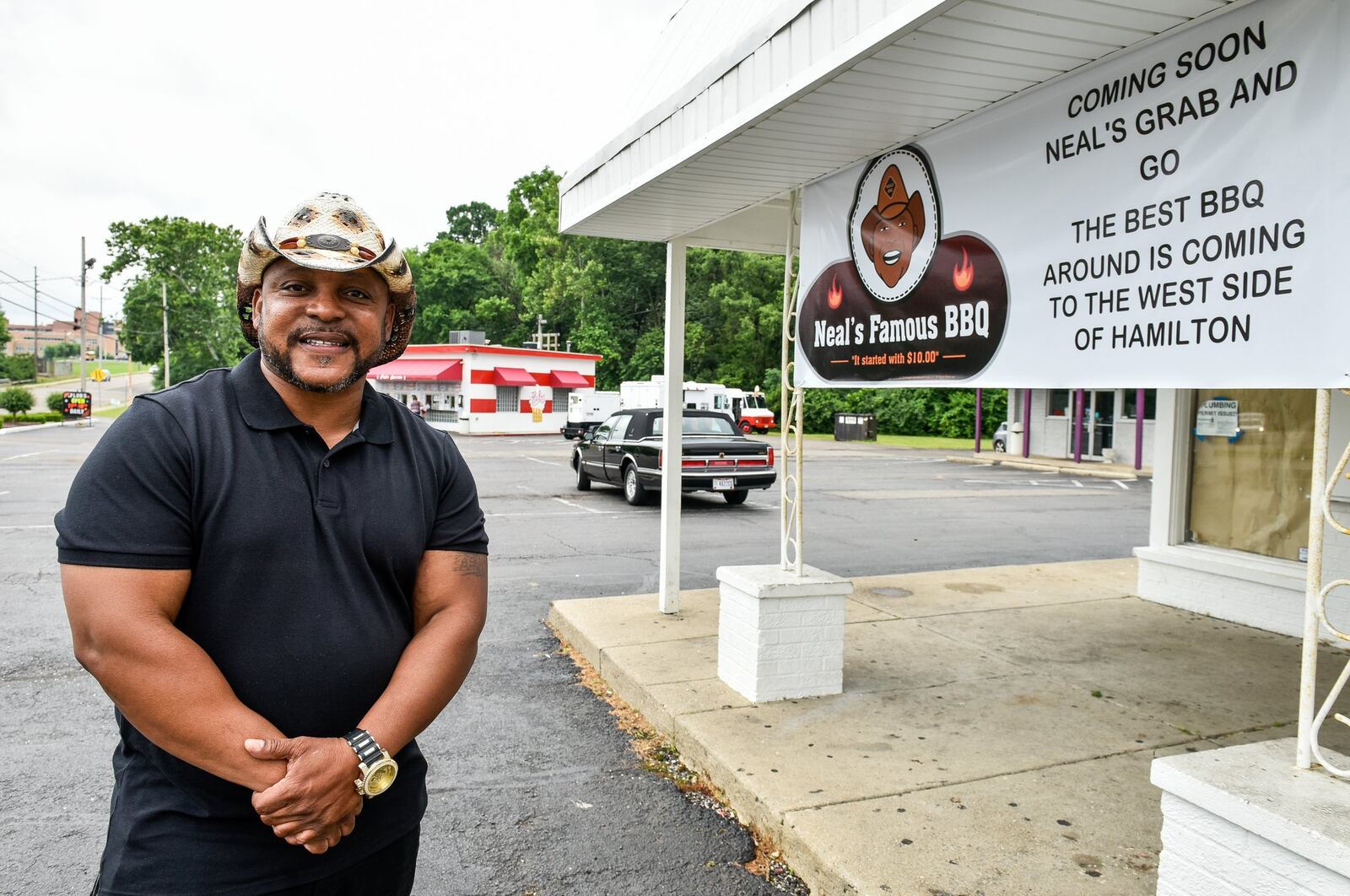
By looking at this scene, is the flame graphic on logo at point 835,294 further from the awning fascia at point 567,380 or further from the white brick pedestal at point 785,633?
the awning fascia at point 567,380

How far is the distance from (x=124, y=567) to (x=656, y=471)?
12.8 meters

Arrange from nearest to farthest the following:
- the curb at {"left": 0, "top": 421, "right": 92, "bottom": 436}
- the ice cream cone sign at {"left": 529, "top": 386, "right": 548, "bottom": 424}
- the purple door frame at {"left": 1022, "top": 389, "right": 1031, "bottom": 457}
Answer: the purple door frame at {"left": 1022, "top": 389, "right": 1031, "bottom": 457} < the curb at {"left": 0, "top": 421, "right": 92, "bottom": 436} < the ice cream cone sign at {"left": 529, "top": 386, "right": 548, "bottom": 424}

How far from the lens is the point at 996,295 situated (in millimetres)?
3854

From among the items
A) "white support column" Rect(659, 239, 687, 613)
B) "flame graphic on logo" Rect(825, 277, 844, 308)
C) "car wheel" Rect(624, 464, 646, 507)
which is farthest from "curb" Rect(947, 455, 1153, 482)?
"flame graphic on logo" Rect(825, 277, 844, 308)

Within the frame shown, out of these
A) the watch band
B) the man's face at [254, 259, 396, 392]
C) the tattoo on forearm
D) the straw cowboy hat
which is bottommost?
the watch band

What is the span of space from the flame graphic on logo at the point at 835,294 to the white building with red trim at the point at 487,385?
33.9 m

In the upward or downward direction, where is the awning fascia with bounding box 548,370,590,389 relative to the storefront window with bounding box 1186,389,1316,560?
upward

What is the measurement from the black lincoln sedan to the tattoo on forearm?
11654 millimetres

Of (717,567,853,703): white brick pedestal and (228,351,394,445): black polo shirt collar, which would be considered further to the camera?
(717,567,853,703): white brick pedestal

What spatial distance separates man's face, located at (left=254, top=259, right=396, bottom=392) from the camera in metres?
1.86

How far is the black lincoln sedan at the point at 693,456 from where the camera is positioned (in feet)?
47.2

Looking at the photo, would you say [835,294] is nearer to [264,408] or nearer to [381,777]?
[264,408]

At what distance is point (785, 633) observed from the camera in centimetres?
486

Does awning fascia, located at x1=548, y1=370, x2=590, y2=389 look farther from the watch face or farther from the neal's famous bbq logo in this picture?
the watch face
